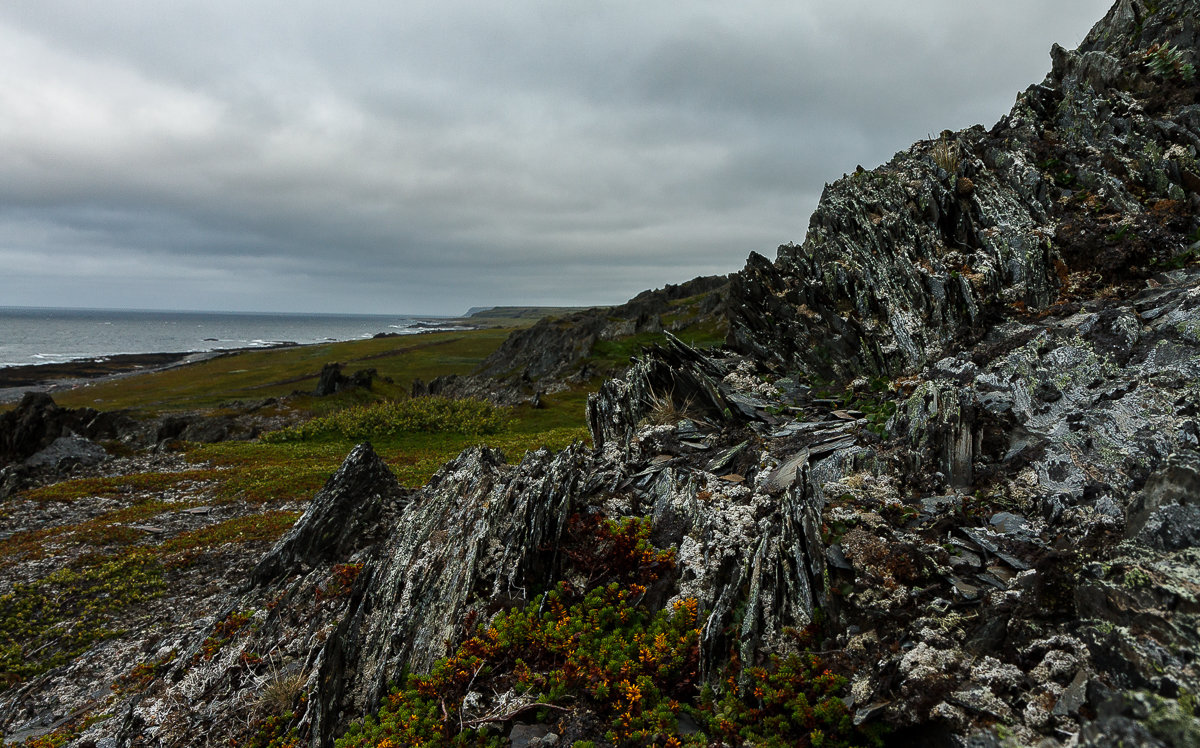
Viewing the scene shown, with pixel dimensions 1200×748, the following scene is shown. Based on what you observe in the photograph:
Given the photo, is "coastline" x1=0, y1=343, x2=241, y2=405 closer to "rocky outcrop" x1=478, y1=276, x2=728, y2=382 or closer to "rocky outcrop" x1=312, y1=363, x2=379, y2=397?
"rocky outcrop" x1=312, y1=363, x2=379, y2=397

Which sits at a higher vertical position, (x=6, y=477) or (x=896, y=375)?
(x=896, y=375)

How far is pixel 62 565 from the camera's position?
65.5 feet

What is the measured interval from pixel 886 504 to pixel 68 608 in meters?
24.0

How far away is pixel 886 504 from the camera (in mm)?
9508

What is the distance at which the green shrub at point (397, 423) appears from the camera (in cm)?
4597

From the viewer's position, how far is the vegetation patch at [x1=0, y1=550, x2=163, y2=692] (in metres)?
15.1

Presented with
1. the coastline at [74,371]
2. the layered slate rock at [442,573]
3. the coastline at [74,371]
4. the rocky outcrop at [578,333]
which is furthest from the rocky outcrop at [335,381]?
the coastline at [74,371]

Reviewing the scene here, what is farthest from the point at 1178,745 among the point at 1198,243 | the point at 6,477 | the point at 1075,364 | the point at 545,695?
the point at 6,477

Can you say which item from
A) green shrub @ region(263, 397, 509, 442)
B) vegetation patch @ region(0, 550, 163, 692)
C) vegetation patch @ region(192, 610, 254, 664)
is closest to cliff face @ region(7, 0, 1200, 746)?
vegetation patch @ region(192, 610, 254, 664)

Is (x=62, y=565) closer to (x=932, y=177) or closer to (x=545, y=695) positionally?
(x=545, y=695)

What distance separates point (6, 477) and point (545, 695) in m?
42.2

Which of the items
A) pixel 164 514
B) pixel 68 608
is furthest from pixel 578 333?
pixel 68 608

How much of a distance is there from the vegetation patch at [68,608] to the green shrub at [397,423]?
25.8 meters

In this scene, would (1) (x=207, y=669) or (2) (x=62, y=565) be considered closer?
(1) (x=207, y=669)
